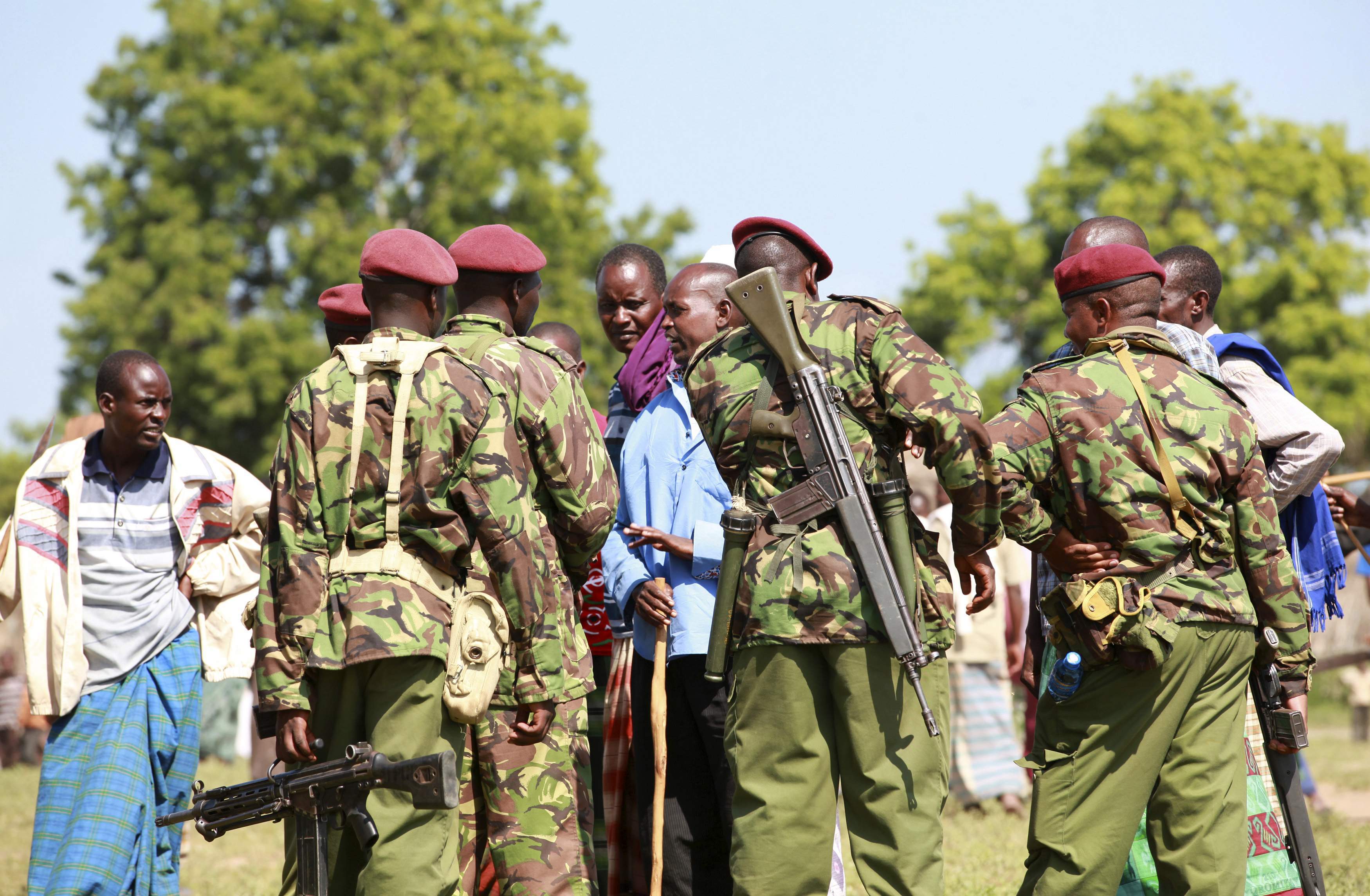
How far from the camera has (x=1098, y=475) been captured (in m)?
4.26

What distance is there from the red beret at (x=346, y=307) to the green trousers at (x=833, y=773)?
2.49 m

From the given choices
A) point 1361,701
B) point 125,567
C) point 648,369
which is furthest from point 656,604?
point 1361,701

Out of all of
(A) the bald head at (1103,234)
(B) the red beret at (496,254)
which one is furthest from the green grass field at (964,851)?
(B) the red beret at (496,254)

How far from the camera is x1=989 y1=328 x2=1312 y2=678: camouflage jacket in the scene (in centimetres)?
423

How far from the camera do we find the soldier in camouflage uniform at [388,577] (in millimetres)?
3764

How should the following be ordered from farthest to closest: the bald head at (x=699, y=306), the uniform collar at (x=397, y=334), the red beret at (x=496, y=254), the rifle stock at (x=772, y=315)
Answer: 1. the bald head at (x=699, y=306)
2. the red beret at (x=496, y=254)
3. the uniform collar at (x=397, y=334)
4. the rifle stock at (x=772, y=315)

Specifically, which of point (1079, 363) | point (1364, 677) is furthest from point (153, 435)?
point (1364, 677)

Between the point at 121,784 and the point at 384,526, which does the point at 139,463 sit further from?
the point at 384,526

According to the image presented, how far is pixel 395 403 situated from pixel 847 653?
1.44 m

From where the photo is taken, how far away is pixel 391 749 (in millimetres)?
3793

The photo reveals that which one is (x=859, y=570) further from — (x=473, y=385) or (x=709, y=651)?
(x=473, y=385)

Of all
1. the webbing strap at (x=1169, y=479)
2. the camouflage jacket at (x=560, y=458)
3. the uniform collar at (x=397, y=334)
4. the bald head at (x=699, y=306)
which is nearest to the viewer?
the uniform collar at (x=397, y=334)

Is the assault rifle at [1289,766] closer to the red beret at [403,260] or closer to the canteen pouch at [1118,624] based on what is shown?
the canteen pouch at [1118,624]

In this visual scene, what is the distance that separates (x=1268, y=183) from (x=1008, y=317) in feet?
19.2
